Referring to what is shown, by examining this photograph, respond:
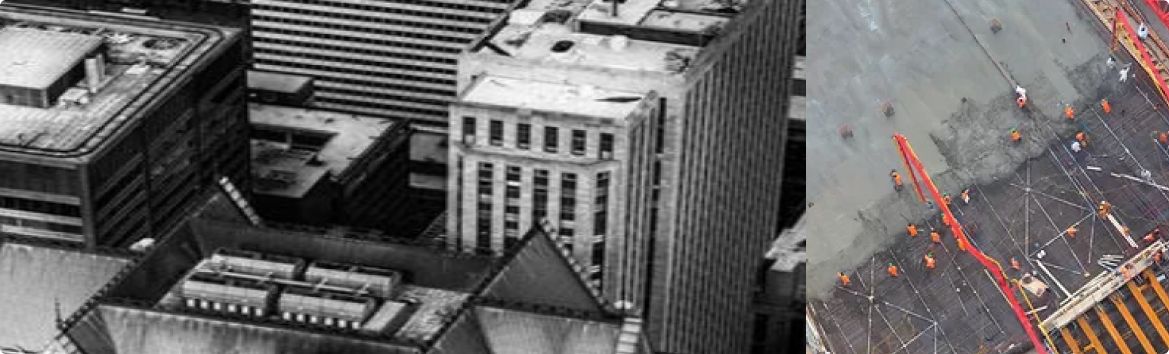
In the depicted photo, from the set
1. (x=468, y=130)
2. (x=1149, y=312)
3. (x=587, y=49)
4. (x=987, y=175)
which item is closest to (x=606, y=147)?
(x=468, y=130)

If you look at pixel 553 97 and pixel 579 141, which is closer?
pixel 579 141

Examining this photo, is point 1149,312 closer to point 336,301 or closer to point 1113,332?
point 1113,332

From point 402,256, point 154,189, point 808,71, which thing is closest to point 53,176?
point 154,189

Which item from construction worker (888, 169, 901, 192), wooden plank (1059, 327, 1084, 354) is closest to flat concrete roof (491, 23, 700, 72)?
construction worker (888, 169, 901, 192)

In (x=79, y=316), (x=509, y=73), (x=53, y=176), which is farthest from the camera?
(x=53, y=176)

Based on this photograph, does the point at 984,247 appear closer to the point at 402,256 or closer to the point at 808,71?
the point at 808,71

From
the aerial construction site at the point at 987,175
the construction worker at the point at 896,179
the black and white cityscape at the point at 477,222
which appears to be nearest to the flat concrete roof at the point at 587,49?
the black and white cityscape at the point at 477,222
